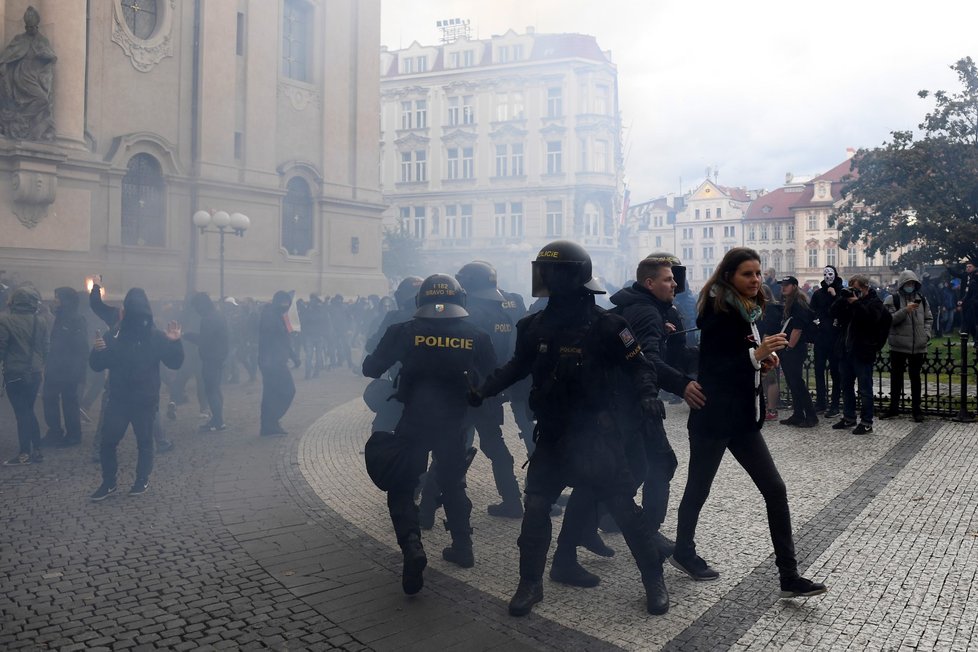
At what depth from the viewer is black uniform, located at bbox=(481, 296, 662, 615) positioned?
3.92 m

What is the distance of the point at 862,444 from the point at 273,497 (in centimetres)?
628

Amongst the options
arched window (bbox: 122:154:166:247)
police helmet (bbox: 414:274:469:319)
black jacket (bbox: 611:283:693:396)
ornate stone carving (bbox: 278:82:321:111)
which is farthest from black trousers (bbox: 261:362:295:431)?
ornate stone carving (bbox: 278:82:321:111)

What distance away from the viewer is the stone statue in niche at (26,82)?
655 inches

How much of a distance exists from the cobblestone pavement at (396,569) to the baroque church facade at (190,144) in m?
12.6

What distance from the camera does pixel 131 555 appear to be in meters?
4.84

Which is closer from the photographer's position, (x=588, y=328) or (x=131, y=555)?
(x=588, y=328)

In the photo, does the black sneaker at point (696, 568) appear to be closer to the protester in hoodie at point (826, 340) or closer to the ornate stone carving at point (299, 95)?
Answer: the protester in hoodie at point (826, 340)

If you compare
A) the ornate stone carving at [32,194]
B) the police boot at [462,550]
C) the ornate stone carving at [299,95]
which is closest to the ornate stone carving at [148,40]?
the ornate stone carving at [299,95]

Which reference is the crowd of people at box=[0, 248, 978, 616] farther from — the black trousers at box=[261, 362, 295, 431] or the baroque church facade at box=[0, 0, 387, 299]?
the baroque church facade at box=[0, 0, 387, 299]

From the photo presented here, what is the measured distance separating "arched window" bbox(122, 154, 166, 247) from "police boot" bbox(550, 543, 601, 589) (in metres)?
18.4

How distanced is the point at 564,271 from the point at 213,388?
7225 millimetres

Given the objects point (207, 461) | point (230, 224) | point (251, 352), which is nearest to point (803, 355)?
point (207, 461)

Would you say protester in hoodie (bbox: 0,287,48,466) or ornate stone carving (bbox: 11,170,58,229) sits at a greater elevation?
ornate stone carving (bbox: 11,170,58,229)

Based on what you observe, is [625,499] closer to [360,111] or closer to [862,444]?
[862,444]
